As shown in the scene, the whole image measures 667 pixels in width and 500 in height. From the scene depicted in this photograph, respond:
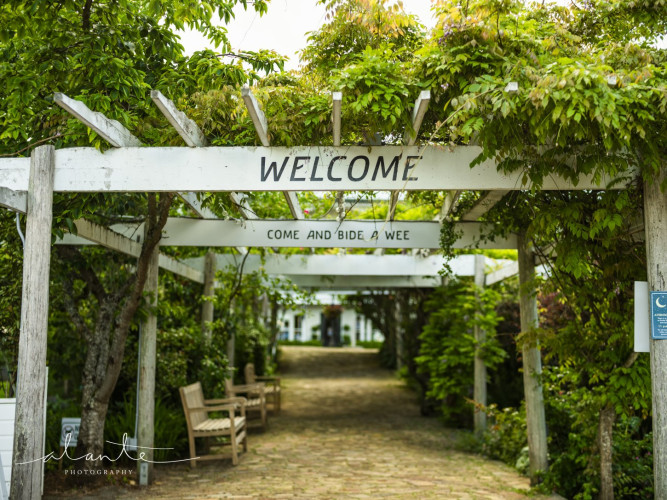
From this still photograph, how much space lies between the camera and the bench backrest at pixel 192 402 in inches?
299

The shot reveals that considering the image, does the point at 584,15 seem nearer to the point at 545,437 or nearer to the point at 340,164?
the point at 340,164

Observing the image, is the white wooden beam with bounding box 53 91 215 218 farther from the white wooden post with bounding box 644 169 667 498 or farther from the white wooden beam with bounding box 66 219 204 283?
the white wooden post with bounding box 644 169 667 498

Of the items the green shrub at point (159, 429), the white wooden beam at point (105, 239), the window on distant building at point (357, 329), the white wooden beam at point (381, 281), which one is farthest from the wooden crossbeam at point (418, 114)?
the window on distant building at point (357, 329)

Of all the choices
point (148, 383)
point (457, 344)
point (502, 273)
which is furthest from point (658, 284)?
point (457, 344)

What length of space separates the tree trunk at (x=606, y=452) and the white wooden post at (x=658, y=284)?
144 cm

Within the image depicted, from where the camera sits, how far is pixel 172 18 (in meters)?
5.69

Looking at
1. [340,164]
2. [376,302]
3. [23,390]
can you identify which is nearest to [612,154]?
[340,164]

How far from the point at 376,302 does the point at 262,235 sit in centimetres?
1239

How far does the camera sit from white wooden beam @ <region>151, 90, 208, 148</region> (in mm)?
3754

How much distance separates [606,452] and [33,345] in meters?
4.69

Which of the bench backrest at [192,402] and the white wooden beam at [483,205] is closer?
the white wooden beam at [483,205]

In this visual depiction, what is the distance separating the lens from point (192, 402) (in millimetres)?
7957

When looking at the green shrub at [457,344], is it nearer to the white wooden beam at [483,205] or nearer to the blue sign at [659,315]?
the white wooden beam at [483,205]

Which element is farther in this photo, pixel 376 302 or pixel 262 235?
pixel 376 302
